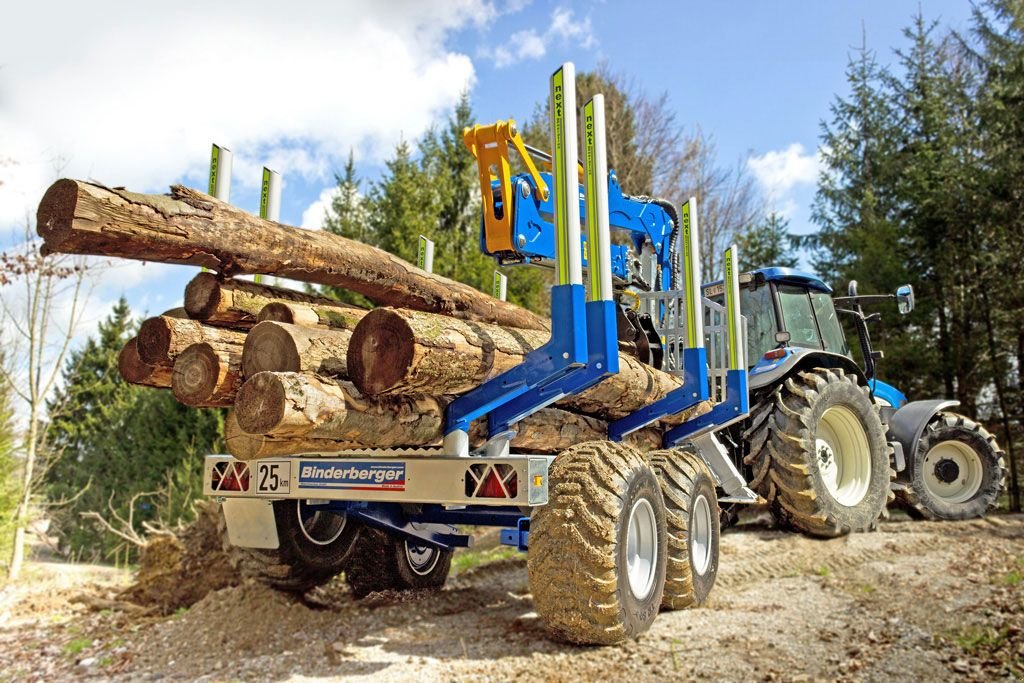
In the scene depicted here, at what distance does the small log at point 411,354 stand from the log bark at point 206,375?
678 millimetres

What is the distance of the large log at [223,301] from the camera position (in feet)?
13.8

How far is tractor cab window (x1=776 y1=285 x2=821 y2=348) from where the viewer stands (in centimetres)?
814

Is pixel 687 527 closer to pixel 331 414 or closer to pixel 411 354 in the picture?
pixel 411 354

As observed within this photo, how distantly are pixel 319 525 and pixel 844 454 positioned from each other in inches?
201

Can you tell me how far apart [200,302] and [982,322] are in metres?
15.3

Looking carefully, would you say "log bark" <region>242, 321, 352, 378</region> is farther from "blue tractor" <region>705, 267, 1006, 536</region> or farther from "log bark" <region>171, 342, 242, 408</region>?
"blue tractor" <region>705, 267, 1006, 536</region>

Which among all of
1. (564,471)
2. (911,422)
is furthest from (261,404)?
(911,422)

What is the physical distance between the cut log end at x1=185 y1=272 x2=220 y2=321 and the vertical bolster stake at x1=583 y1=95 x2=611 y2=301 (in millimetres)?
1962

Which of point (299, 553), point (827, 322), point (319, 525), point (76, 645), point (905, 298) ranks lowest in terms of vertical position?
point (76, 645)

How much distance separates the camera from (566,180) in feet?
12.7

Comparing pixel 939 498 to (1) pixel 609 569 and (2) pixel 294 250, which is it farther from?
(2) pixel 294 250

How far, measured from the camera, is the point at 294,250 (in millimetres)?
4070

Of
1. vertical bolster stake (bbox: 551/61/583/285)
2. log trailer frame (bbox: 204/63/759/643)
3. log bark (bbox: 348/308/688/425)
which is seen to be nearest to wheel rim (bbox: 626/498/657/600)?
log trailer frame (bbox: 204/63/759/643)

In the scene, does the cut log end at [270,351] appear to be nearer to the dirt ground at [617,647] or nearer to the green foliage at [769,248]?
the dirt ground at [617,647]
